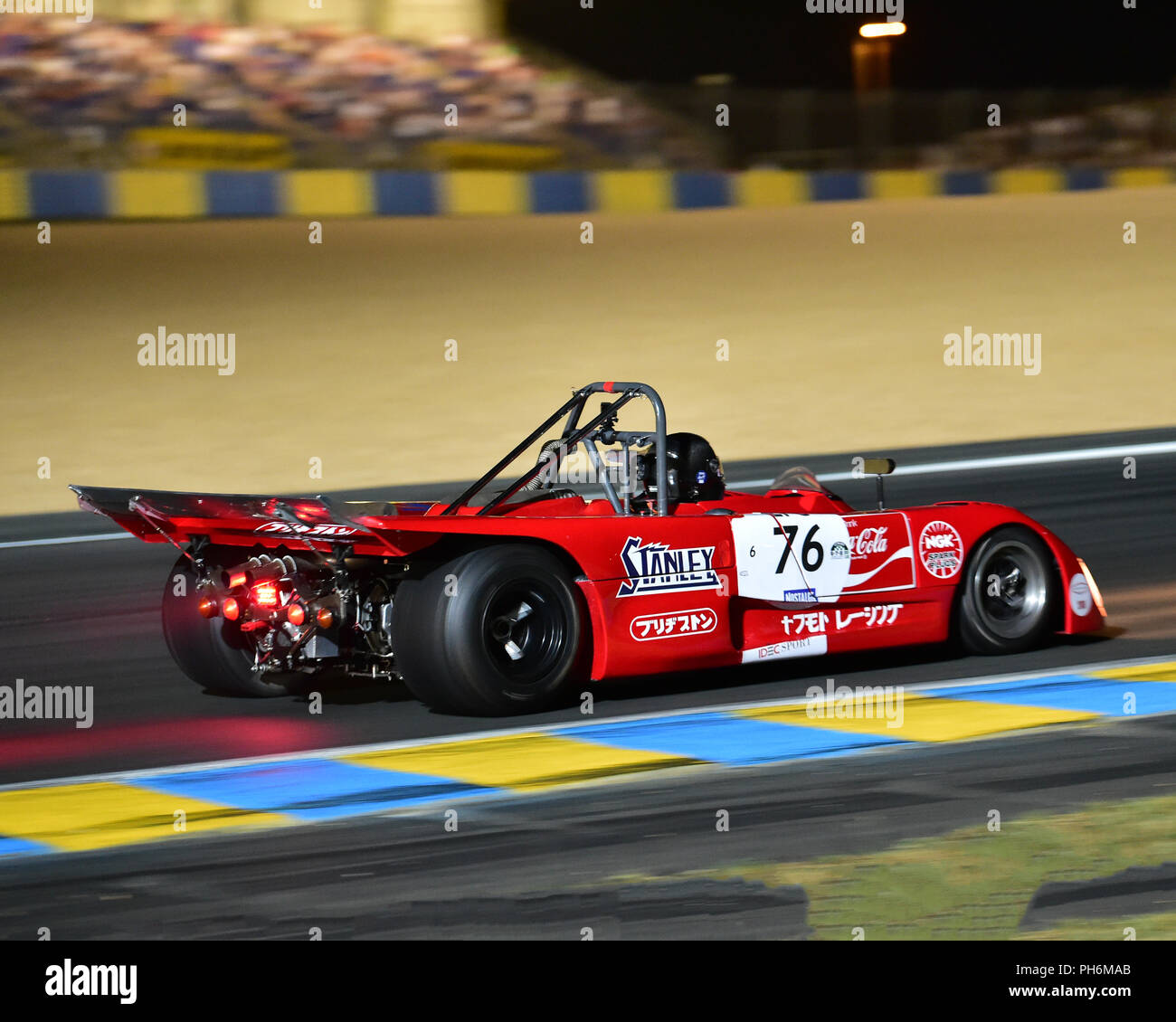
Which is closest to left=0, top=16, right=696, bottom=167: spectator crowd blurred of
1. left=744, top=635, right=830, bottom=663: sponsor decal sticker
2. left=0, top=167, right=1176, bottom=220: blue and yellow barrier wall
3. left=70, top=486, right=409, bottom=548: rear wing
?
left=0, top=167, right=1176, bottom=220: blue and yellow barrier wall

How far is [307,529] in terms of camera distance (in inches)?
293

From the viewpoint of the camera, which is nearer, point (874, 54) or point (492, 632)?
point (492, 632)

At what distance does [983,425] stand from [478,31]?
478 inches

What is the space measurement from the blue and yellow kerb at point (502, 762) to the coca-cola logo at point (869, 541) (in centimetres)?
62

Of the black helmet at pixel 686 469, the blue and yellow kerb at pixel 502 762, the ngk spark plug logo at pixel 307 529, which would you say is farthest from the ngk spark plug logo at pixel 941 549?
the ngk spark plug logo at pixel 307 529

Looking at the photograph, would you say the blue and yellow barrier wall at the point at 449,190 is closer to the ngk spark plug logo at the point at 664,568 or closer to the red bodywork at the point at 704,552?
the red bodywork at the point at 704,552

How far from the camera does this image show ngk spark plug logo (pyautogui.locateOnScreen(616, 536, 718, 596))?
7941 millimetres

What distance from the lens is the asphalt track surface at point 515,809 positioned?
5.41 m

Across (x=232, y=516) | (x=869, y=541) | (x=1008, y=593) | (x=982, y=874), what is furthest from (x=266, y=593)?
(x=1008, y=593)

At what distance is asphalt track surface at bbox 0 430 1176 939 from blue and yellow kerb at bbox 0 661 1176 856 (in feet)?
0.56

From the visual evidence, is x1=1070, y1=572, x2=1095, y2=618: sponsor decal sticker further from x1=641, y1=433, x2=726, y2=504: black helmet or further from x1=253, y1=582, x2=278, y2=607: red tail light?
x1=253, y1=582, x2=278, y2=607: red tail light

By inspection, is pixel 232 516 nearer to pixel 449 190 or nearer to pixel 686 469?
pixel 686 469

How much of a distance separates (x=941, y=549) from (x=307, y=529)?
115 inches

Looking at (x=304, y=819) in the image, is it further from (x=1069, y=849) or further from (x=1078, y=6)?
(x=1078, y=6)
